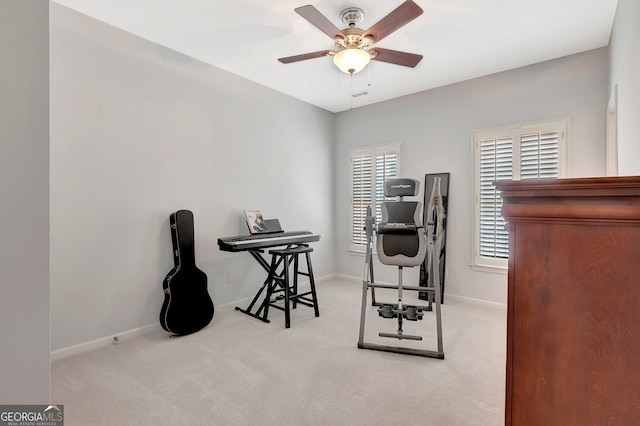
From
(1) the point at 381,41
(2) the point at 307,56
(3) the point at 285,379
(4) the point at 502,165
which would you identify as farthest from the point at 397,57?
(3) the point at 285,379

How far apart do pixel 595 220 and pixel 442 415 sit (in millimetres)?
1659

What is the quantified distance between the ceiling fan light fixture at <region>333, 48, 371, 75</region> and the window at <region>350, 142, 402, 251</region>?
2.19 meters

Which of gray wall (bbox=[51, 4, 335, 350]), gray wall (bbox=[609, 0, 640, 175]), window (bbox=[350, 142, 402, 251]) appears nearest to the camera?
gray wall (bbox=[609, 0, 640, 175])

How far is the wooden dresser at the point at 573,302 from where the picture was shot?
2.18 feet

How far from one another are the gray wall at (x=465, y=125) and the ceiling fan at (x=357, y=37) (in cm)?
164

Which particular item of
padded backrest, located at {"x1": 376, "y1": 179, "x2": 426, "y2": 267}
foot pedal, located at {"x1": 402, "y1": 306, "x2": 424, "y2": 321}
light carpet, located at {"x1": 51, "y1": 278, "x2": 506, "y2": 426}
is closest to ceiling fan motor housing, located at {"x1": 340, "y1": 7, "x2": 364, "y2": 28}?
padded backrest, located at {"x1": 376, "y1": 179, "x2": 426, "y2": 267}

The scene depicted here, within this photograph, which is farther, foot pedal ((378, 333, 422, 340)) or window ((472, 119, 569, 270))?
window ((472, 119, 569, 270))

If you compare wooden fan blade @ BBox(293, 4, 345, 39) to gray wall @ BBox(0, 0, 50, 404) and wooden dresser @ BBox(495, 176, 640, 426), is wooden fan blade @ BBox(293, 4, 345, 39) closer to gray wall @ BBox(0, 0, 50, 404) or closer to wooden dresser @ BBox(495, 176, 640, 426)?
gray wall @ BBox(0, 0, 50, 404)

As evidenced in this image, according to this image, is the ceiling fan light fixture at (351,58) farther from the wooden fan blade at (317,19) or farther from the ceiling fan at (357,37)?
the wooden fan blade at (317,19)

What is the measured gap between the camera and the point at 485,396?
2.02m

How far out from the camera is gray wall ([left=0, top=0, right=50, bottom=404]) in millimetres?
788

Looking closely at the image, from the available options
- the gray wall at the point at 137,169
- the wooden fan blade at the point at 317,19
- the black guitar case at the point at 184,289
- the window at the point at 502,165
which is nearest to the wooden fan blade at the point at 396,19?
the wooden fan blade at the point at 317,19

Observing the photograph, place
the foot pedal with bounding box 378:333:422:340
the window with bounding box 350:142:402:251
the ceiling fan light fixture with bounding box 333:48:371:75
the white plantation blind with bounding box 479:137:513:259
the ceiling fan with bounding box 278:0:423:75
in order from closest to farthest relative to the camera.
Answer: the ceiling fan with bounding box 278:0:423:75
the ceiling fan light fixture with bounding box 333:48:371:75
the foot pedal with bounding box 378:333:422:340
the white plantation blind with bounding box 479:137:513:259
the window with bounding box 350:142:402:251

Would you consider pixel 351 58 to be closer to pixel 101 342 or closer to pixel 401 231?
pixel 401 231
